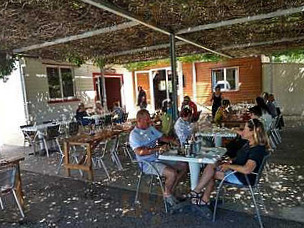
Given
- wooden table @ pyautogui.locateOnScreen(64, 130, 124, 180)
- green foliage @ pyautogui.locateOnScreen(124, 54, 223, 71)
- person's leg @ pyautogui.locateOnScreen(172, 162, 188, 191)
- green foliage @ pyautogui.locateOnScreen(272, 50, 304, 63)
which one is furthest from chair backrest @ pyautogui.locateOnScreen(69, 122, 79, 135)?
green foliage @ pyautogui.locateOnScreen(272, 50, 304, 63)

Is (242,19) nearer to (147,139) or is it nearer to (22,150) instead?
(147,139)

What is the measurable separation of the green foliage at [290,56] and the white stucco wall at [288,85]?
45cm

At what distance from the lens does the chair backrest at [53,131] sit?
6375 mm

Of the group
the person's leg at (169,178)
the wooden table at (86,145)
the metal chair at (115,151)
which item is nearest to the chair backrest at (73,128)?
the wooden table at (86,145)

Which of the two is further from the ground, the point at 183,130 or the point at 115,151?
the point at 183,130

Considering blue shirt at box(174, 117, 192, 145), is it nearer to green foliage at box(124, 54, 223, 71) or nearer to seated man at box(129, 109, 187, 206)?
seated man at box(129, 109, 187, 206)

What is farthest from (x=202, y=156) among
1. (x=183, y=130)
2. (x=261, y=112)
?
(x=261, y=112)

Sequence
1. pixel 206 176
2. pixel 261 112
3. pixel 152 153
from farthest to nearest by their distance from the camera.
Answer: pixel 261 112
pixel 152 153
pixel 206 176

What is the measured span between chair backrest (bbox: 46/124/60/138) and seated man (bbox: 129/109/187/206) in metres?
3.59

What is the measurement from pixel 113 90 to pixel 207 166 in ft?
35.7

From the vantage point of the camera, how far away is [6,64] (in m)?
7.27

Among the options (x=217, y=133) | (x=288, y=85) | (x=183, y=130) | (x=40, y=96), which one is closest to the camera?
(x=183, y=130)

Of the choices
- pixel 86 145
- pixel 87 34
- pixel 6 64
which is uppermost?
pixel 87 34

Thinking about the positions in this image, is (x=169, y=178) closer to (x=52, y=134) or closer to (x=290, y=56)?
(x=52, y=134)
